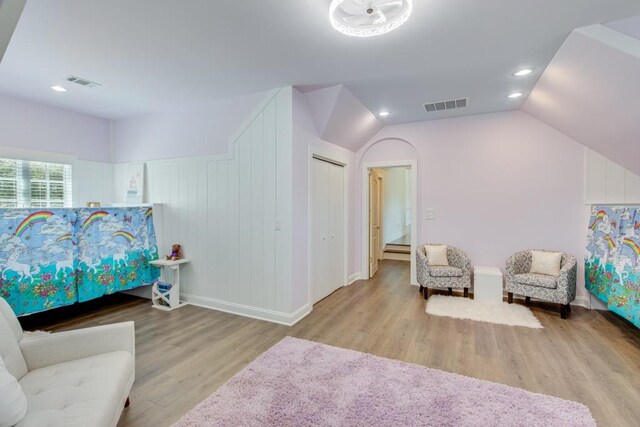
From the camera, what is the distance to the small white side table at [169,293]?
12.9 ft

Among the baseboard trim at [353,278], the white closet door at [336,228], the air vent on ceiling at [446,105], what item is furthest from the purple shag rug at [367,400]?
the air vent on ceiling at [446,105]

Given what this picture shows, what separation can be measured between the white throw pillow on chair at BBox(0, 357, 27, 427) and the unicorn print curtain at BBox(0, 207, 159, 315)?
2433mm

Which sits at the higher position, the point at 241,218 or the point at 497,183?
the point at 497,183

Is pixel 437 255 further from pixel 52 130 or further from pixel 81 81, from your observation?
pixel 52 130

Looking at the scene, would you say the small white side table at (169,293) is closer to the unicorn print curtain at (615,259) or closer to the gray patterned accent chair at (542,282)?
the gray patterned accent chair at (542,282)

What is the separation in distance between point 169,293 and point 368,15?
3.97 metres

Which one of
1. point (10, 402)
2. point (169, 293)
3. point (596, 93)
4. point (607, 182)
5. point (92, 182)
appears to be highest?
point (596, 93)

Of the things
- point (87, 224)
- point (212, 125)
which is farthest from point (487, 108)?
point (87, 224)

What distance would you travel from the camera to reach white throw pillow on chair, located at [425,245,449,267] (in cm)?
449

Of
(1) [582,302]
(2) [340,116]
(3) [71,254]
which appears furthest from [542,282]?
(3) [71,254]

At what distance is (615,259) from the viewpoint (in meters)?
3.31

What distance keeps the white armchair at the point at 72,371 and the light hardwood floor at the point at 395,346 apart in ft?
1.51

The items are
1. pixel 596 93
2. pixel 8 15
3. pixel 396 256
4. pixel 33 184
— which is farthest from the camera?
pixel 396 256

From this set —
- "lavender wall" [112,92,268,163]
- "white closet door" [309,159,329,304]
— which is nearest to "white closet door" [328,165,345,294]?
"white closet door" [309,159,329,304]
